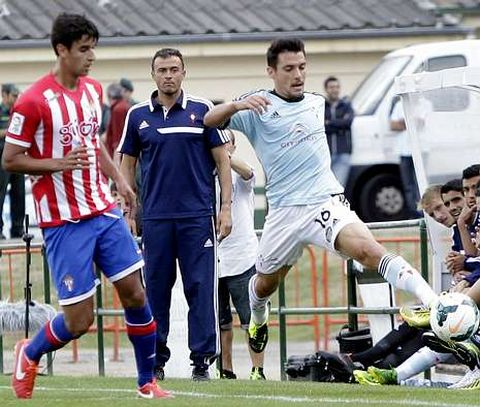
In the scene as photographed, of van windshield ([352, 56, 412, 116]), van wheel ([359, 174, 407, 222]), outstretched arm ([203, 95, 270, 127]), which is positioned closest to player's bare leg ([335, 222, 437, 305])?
outstretched arm ([203, 95, 270, 127])

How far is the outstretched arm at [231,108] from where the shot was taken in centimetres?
1151

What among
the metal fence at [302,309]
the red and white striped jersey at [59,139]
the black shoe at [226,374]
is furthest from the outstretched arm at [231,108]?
the black shoe at [226,374]

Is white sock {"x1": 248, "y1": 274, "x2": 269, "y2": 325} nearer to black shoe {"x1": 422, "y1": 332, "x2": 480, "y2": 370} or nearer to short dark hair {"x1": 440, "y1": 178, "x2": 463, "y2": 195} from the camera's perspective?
short dark hair {"x1": 440, "y1": 178, "x2": 463, "y2": 195}

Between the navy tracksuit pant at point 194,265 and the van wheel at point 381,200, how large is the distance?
13204 mm

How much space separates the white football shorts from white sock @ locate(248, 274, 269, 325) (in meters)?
0.31

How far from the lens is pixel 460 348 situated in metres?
11.4

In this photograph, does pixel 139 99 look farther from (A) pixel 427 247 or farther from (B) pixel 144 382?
(B) pixel 144 382

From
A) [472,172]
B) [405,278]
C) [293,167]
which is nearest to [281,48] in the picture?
[293,167]

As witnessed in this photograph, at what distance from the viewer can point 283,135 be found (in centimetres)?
1224

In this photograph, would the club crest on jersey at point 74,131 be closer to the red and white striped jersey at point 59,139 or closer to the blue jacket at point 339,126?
the red and white striped jersey at point 59,139

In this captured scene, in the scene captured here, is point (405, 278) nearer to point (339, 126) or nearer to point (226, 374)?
point (226, 374)

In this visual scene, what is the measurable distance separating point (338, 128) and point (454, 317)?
570 inches

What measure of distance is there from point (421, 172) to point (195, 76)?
60.3 feet

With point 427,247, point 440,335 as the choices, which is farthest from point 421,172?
point 440,335
